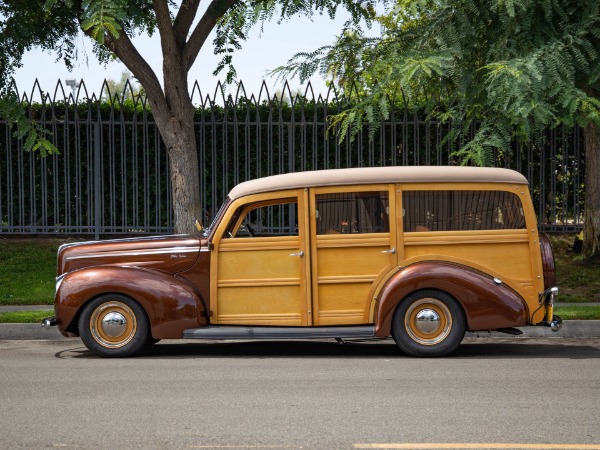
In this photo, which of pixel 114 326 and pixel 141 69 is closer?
pixel 114 326

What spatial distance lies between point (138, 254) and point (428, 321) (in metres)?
3.06

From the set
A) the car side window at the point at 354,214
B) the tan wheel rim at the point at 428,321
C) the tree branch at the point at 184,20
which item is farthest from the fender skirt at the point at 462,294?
the tree branch at the point at 184,20

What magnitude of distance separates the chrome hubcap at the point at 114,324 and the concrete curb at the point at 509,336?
7.23 feet

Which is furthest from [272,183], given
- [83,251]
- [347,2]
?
[347,2]

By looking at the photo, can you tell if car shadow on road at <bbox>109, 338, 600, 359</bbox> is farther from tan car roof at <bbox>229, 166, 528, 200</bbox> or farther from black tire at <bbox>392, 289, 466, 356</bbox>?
tan car roof at <bbox>229, 166, 528, 200</bbox>

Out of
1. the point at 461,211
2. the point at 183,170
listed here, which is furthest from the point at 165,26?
the point at 461,211

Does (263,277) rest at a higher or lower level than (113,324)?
higher

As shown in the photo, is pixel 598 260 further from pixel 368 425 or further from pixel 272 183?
pixel 368 425

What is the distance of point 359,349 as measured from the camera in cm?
1089

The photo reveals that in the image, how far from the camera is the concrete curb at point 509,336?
465 inches

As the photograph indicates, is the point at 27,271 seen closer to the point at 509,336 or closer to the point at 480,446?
the point at 509,336

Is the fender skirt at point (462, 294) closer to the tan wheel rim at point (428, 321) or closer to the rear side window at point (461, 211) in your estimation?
the tan wheel rim at point (428, 321)

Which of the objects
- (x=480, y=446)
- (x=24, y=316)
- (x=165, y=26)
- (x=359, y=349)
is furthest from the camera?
(x=165, y=26)

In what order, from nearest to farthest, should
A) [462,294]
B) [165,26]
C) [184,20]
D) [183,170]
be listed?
[462,294] → [165,26] → [183,170] → [184,20]
